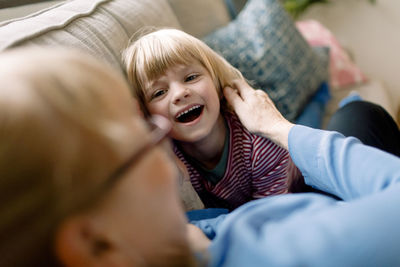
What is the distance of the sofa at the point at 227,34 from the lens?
0.72 meters

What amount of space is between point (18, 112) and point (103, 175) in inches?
3.5

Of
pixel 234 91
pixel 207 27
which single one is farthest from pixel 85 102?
pixel 207 27

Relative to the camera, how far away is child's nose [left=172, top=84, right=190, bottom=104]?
30.0 inches

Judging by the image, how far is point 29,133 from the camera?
26cm

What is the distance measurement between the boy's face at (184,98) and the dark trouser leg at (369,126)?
458 mm

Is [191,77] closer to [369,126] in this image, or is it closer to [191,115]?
[191,115]

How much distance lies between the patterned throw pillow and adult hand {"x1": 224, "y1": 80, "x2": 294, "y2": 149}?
0.32 metres

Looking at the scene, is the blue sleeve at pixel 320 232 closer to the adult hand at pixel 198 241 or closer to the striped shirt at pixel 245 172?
the adult hand at pixel 198 241

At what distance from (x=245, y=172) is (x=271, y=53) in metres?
0.54

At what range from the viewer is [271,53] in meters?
1.21

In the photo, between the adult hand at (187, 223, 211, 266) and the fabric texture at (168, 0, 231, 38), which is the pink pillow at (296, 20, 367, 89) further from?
the adult hand at (187, 223, 211, 266)

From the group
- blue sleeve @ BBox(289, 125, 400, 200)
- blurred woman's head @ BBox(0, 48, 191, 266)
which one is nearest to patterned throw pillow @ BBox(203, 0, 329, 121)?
blue sleeve @ BBox(289, 125, 400, 200)

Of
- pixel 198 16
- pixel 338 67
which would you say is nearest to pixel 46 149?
pixel 198 16

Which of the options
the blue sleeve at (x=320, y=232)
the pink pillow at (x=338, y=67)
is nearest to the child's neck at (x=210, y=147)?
the blue sleeve at (x=320, y=232)
